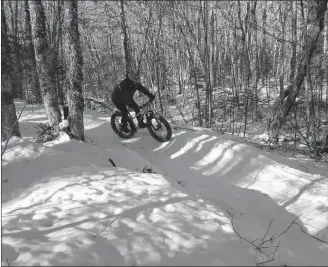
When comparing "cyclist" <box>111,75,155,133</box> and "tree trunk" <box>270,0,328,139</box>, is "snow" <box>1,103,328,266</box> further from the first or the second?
"tree trunk" <box>270,0,328,139</box>

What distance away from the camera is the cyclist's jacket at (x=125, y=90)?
273 inches

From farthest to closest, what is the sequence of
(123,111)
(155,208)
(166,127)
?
(123,111), (166,127), (155,208)

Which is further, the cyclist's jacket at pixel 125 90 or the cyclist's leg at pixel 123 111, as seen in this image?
the cyclist's leg at pixel 123 111

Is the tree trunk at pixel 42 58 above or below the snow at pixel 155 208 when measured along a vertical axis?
above

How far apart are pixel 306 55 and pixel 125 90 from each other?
468 cm

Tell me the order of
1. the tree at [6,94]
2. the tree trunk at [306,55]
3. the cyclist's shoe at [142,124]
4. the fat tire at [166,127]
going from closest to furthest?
the tree at [6,94] < the tree trunk at [306,55] < the fat tire at [166,127] < the cyclist's shoe at [142,124]

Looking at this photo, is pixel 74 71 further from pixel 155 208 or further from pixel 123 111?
pixel 155 208

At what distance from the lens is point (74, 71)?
19.3ft

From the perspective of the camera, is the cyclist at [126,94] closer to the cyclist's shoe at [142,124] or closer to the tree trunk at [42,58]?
the cyclist's shoe at [142,124]

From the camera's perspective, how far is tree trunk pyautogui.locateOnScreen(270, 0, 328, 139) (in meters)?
6.34

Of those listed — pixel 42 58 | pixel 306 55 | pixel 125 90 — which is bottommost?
pixel 125 90

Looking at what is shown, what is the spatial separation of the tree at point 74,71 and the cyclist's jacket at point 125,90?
3.87 feet

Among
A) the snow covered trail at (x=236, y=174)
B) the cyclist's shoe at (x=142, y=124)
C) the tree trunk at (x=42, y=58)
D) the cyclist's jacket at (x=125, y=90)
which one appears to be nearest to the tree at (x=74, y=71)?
the tree trunk at (x=42, y=58)

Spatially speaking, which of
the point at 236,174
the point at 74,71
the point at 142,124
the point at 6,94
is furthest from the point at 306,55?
the point at 6,94
